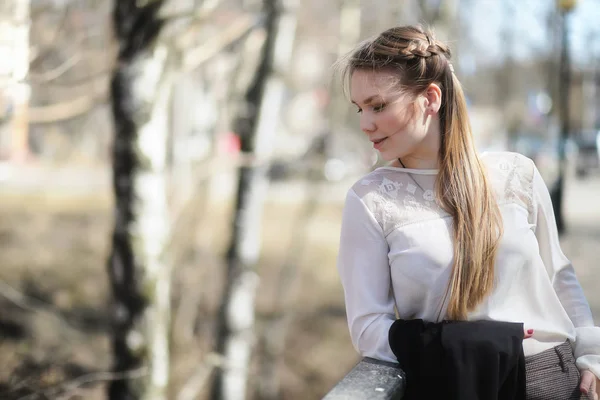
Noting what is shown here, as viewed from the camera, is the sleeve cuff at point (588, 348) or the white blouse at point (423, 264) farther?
the sleeve cuff at point (588, 348)

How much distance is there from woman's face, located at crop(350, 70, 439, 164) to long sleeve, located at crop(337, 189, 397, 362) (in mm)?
187

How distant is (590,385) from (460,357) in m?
0.43

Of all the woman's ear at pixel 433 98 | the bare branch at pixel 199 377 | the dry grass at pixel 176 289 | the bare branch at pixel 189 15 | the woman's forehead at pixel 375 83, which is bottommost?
the dry grass at pixel 176 289

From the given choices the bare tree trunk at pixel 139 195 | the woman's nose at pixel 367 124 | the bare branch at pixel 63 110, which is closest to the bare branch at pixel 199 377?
the bare tree trunk at pixel 139 195

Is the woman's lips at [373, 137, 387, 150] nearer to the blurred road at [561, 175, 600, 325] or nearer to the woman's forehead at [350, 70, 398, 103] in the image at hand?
the woman's forehead at [350, 70, 398, 103]

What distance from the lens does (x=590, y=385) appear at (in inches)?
80.6

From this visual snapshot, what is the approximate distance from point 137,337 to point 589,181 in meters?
25.8

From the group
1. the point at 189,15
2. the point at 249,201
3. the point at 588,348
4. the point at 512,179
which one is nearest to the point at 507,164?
the point at 512,179

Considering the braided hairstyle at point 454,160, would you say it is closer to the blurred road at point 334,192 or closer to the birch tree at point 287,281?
the blurred road at point 334,192

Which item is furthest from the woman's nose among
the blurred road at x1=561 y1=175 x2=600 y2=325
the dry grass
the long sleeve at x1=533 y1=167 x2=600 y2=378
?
the blurred road at x1=561 y1=175 x2=600 y2=325

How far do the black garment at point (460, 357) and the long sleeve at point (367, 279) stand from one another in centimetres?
5

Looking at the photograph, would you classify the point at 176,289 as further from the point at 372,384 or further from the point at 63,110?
the point at 372,384

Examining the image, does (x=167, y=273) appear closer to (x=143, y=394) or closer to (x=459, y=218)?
(x=143, y=394)

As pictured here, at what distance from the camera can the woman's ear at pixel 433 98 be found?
2.09 meters
